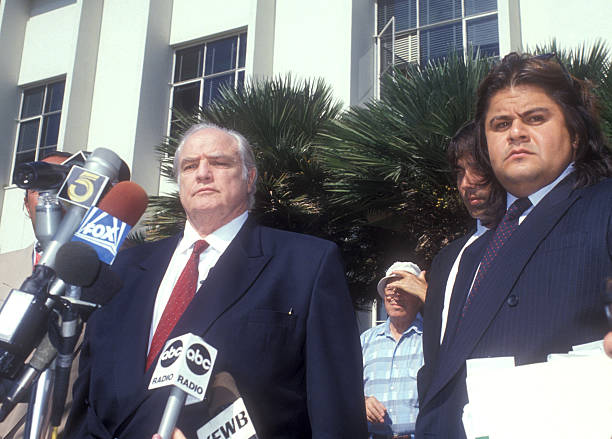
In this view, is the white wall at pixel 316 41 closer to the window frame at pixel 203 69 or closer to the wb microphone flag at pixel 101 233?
the window frame at pixel 203 69

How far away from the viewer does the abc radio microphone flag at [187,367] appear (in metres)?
1.58

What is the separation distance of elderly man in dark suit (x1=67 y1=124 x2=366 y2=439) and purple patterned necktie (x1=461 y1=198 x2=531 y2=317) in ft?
1.60

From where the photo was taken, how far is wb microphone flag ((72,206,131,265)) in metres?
2.06

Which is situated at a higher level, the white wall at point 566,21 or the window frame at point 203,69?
the window frame at point 203,69

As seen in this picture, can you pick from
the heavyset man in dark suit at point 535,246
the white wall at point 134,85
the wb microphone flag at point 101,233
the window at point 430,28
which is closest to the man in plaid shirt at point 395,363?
the heavyset man in dark suit at point 535,246

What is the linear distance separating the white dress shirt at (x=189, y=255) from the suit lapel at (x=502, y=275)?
956 millimetres

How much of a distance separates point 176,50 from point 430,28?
5.30m

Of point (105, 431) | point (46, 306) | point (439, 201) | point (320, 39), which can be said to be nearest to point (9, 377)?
point (46, 306)

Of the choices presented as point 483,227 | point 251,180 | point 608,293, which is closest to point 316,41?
point 251,180

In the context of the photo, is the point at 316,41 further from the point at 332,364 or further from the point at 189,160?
the point at 332,364

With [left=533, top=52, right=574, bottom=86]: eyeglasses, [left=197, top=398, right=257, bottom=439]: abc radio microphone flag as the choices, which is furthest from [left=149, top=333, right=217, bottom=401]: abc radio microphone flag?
[left=533, top=52, right=574, bottom=86]: eyeglasses

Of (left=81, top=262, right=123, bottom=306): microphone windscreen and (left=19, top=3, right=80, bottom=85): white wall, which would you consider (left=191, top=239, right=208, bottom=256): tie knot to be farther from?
(left=19, top=3, right=80, bottom=85): white wall

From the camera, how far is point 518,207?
209 centimetres

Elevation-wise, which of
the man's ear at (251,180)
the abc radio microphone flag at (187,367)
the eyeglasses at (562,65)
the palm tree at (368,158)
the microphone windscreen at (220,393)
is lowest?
the microphone windscreen at (220,393)
